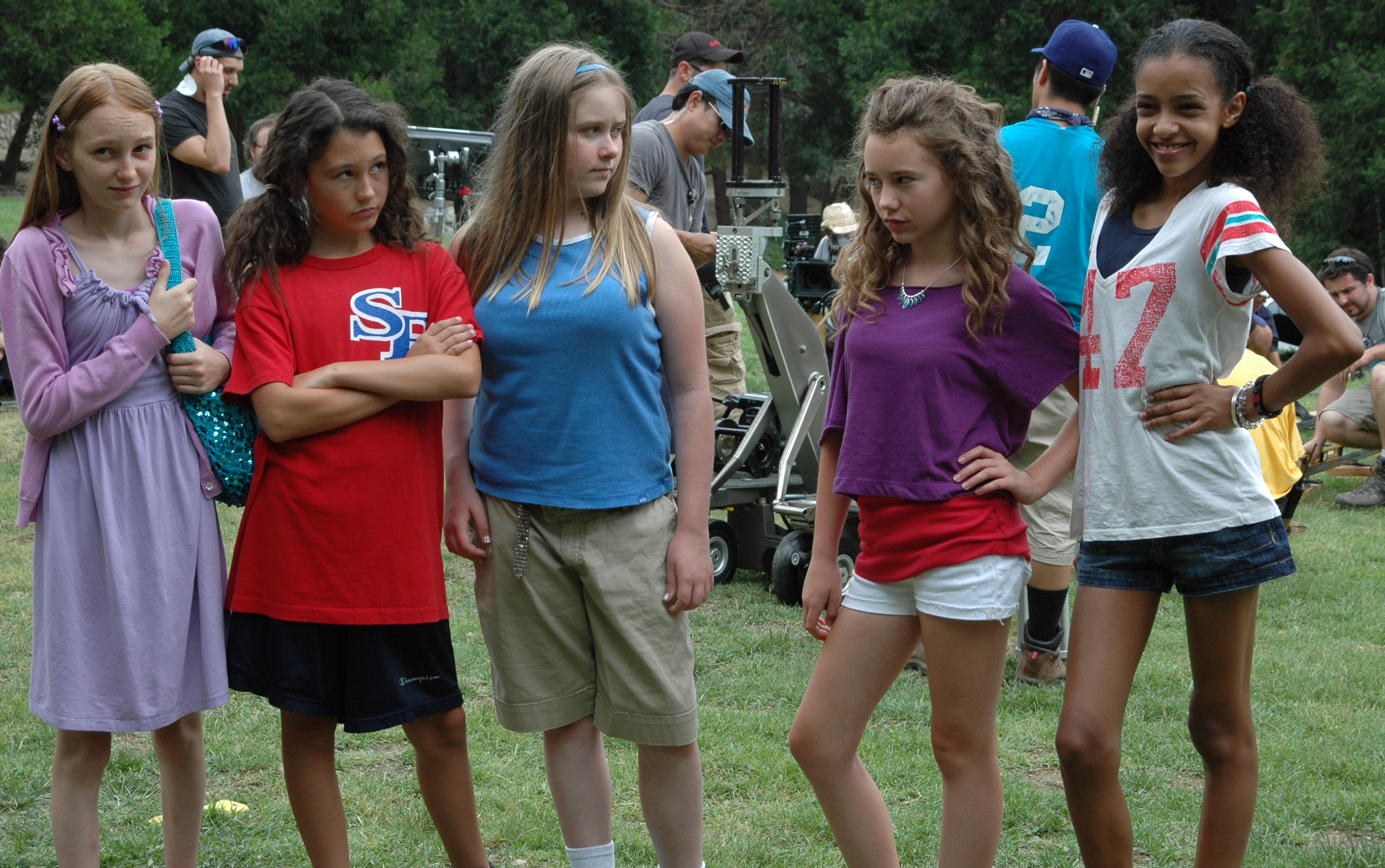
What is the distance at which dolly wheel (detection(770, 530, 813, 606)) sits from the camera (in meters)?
5.05

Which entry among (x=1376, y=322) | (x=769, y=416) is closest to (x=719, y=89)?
(x=769, y=416)

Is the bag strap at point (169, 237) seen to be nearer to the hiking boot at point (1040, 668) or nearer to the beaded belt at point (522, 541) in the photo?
the beaded belt at point (522, 541)

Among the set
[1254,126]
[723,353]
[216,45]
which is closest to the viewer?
[1254,126]

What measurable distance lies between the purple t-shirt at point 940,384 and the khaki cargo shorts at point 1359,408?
6442 millimetres

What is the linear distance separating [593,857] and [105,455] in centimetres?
120

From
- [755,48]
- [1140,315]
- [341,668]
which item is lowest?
[341,668]

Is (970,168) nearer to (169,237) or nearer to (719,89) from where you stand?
(169,237)

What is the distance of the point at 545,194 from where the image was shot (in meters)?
2.28

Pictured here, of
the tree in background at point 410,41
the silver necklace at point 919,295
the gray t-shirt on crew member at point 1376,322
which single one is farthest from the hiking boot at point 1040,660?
the tree in background at point 410,41

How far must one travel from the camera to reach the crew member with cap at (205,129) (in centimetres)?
534

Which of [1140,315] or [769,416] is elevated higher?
[1140,315]

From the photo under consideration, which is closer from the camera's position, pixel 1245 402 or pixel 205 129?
pixel 1245 402

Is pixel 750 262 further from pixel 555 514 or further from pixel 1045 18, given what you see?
pixel 1045 18

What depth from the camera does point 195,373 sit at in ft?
7.48
